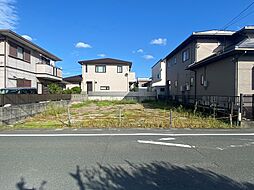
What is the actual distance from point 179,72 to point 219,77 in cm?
1122

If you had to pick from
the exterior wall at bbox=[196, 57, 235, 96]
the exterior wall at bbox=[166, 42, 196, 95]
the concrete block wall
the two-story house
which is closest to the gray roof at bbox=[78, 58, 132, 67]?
the exterior wall at bbox=[166, 42, 196, 95]

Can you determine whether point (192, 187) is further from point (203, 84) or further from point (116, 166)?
point (203, 84)

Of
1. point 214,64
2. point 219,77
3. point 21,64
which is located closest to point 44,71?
point 21,64

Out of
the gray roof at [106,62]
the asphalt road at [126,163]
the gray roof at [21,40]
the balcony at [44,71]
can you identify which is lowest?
the asphalt road at [126,163]

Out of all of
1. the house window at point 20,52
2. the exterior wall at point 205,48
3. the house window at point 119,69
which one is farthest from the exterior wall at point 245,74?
the house window at point 119,69

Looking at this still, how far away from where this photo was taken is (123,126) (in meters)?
11.1

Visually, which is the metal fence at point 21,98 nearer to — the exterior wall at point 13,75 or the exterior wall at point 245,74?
the exterior wall at point 13,75

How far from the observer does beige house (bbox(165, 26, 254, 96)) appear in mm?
13023

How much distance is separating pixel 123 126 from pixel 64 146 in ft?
14.3

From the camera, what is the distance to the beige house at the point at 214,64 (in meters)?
13.0

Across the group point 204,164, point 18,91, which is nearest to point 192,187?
point 204,164

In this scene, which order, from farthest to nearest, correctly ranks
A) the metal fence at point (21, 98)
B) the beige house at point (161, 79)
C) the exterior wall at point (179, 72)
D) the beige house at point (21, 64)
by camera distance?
1. the beige house at point (161, 79)
2. the exterior wall at point (179, 72)
3. the beige house at point (21, 64)
4. the metal fence at point (21, 98)

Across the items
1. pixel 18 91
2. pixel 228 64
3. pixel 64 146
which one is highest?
pixel 228 64

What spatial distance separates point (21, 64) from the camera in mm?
21609
